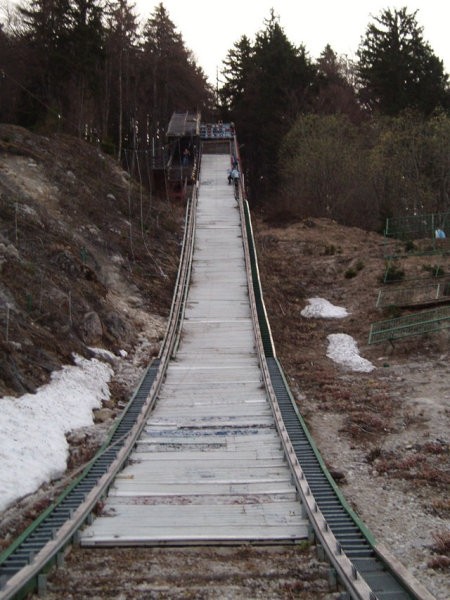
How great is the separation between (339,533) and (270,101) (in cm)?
4652

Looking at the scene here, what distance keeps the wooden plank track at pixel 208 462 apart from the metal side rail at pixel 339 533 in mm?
193

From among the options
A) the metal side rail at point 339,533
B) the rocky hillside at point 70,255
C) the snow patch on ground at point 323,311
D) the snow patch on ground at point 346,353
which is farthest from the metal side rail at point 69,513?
the snow patch on ground at point 323,311

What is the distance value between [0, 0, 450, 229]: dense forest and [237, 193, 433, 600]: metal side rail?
23471 mm

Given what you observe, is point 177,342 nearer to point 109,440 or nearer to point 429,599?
point 109,440

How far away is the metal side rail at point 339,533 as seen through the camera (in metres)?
5.50

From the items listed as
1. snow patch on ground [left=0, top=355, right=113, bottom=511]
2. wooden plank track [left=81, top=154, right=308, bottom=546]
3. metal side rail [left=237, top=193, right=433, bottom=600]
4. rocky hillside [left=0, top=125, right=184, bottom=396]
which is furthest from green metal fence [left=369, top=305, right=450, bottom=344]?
snow patch on ground [left=0, top=355, right=113, bottom=511]

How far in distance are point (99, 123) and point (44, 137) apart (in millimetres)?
10311

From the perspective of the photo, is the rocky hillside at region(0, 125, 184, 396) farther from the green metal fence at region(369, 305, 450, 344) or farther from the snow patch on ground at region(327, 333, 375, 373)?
the green metal fence at region(369, 305, 450, 344)

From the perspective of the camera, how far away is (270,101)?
50094 mm

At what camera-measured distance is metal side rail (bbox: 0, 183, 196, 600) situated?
5531mm

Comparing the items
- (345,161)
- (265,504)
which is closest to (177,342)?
(265,504)

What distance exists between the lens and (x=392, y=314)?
66.4ft

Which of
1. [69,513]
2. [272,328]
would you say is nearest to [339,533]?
[69,513]

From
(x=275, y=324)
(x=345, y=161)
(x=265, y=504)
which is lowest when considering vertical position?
(x=275, y=324)
